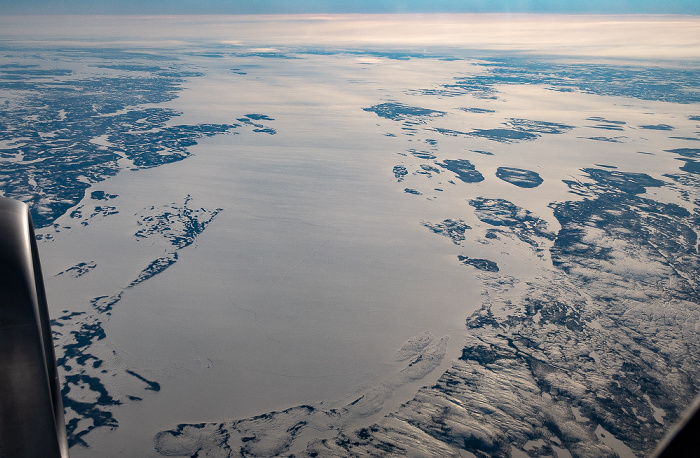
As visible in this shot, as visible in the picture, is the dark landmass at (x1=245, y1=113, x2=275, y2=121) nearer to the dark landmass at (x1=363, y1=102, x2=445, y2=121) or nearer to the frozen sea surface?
the frozen sea surface

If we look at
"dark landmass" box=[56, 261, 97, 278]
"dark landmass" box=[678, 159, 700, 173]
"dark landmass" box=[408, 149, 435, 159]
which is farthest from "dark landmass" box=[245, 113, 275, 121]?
"dark landmass" box=[678, 159, 700, 173]

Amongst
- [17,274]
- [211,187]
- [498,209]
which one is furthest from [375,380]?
Answer: [211,187]

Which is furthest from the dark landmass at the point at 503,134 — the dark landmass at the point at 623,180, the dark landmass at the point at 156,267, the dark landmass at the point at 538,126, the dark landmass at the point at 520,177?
the dark landmass at the point at 156,267

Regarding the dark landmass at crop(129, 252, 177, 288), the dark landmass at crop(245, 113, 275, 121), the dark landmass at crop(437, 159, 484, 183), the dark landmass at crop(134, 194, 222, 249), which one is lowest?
the dark landmass at crop(129, 252, 177, 288)

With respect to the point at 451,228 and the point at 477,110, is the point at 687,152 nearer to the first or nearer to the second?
the point at 477,110

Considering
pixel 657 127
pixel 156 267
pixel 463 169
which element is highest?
pixel 657 127

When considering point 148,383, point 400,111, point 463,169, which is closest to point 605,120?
point 400,111
